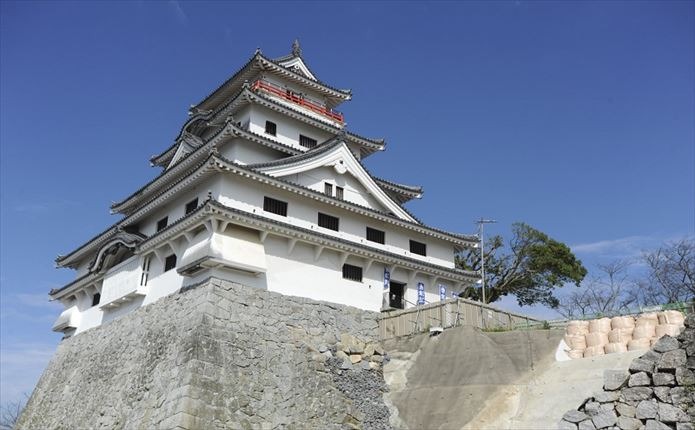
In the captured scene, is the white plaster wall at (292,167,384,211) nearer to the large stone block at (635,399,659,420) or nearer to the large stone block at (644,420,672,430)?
the large stone block at (635,399,659,420)

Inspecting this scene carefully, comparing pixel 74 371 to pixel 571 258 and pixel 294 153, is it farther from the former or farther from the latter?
pixel 571 258

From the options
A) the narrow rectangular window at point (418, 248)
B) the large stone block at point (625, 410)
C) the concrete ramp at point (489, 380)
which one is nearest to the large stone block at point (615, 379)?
the large stone block at point (625, 410)

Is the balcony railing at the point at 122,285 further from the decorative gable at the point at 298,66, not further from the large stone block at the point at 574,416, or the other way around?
the large stone block at the point at 574,416

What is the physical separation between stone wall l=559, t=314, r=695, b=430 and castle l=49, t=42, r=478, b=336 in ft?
33.5

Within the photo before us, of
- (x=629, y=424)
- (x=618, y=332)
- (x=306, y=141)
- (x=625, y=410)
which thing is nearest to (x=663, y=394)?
(x=625, y=410)

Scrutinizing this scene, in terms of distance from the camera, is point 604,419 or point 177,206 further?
point 177,206

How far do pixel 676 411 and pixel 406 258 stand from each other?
1238 cm

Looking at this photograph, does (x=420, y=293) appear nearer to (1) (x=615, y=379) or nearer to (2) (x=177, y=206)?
(2) (x=177, y=206)

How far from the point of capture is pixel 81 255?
100 feet

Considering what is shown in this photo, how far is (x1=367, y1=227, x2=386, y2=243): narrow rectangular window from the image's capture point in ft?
83.7

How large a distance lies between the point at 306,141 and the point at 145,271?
975 centimetres

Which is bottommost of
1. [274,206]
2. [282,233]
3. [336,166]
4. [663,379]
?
[663,379]

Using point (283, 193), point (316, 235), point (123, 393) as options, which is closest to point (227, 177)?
point (283, 193)

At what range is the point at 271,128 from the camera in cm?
2758
